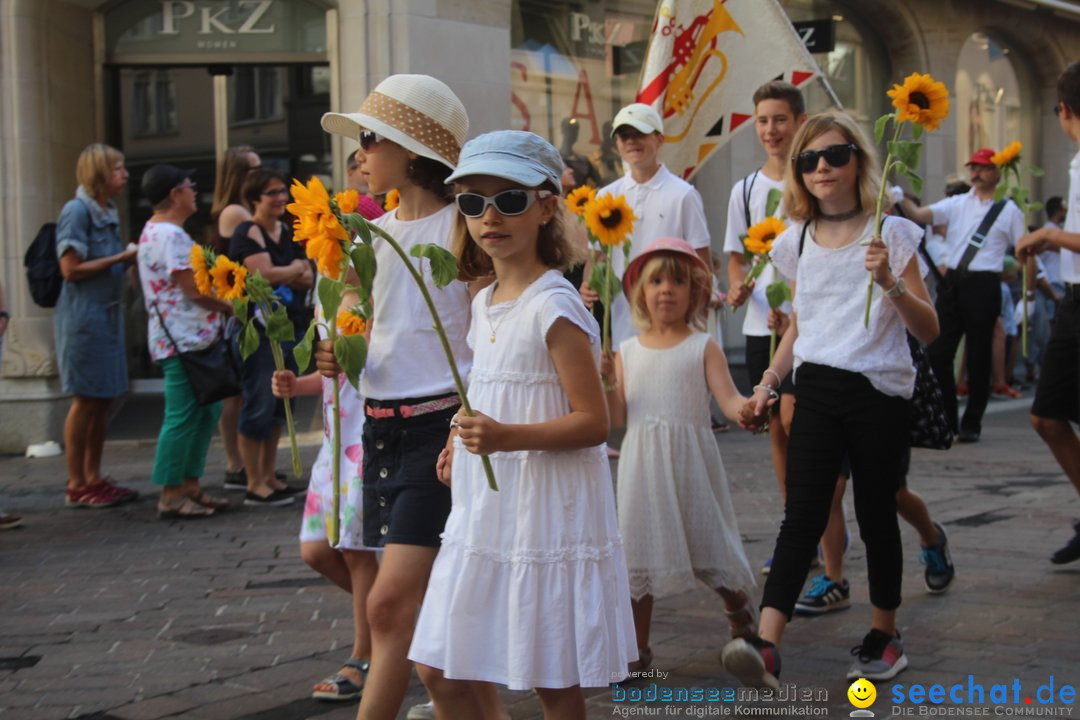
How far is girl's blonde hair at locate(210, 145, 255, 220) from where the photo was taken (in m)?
8.59

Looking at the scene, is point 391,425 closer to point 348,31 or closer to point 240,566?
point 240,566

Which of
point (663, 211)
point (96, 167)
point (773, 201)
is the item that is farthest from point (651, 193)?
point (96, 167)

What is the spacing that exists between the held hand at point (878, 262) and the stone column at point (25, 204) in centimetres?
815

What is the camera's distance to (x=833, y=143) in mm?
4672

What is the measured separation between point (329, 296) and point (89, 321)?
5.44 meters

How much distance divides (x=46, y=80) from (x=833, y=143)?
328 inches

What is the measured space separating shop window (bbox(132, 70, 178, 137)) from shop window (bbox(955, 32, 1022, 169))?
1092 cm

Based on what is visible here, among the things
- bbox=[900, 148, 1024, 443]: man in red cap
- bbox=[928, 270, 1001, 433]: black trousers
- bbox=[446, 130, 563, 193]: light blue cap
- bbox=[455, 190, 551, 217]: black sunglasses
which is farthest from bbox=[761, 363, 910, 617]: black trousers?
bbox=[928, 270, 1001, 433]: black trousers

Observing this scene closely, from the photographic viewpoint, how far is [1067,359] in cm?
621

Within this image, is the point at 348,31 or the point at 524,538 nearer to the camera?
the point at 524,538

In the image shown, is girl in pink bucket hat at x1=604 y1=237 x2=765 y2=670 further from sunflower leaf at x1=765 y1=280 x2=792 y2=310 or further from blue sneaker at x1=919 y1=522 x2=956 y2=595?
blue sneaker at x1=919 y1=522 x2=956 y2=595

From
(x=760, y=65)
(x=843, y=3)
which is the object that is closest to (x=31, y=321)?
(x=760, y=65)

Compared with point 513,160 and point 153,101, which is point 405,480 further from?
point 153,101

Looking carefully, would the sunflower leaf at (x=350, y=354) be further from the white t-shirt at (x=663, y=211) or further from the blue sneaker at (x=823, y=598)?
the white t-shirt at (x=663, y=211)
